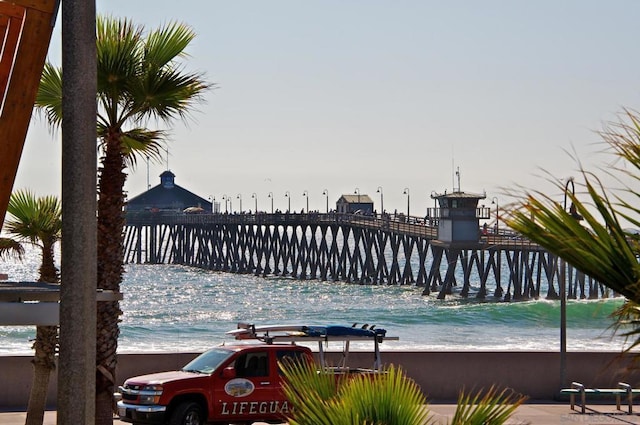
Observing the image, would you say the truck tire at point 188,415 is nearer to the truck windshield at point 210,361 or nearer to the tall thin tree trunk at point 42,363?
the truck windshield at point 210,361

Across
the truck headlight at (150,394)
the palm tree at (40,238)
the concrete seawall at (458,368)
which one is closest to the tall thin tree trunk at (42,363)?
the palm tree at (40,238)

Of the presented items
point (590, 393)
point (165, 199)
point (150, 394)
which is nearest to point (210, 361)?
point (150, 394)

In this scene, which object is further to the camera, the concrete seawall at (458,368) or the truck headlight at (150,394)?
the concrete seawall at (458,368)

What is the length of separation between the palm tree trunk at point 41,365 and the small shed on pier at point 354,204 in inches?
4934

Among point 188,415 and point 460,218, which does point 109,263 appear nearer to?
point 188,415

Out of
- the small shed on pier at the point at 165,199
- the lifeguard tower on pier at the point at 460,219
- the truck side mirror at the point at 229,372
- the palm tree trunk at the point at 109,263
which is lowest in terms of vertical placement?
the truck side mirror at the point at 229,372

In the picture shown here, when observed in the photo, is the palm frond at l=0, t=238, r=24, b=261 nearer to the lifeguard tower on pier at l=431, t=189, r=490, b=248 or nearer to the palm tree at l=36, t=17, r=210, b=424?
the palm tree at l=36, t=17, r=210, b=424

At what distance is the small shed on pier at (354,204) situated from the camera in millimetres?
143775

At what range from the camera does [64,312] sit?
599cm

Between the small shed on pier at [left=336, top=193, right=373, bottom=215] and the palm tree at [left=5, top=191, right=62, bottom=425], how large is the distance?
125 meters

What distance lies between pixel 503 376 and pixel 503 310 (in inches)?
2015

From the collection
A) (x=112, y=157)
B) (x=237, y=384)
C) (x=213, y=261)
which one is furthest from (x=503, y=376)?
(x=213, y=261)

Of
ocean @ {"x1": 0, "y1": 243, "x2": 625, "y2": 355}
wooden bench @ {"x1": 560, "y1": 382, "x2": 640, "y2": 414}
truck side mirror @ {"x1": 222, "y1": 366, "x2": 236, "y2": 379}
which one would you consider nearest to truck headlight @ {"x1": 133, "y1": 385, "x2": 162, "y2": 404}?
truck side mirror @ {"x1": 222, "y1": 366, "x2": 236, "y2": 379}

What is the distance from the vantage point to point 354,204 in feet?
481
